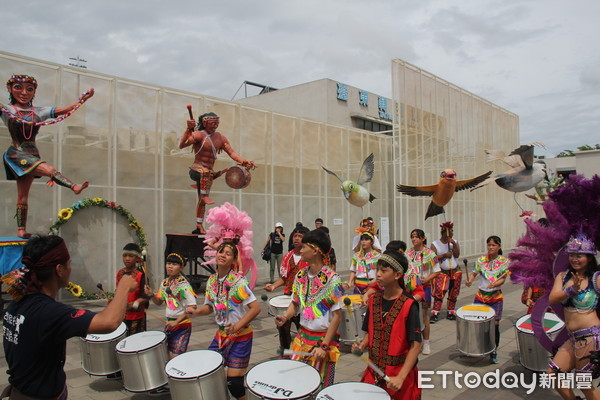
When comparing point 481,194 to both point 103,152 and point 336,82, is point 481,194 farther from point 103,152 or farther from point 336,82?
point 103,152

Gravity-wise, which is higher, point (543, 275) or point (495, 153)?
point (495, 153)

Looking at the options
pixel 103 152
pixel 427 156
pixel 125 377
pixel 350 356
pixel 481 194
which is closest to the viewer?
pixel 125 377

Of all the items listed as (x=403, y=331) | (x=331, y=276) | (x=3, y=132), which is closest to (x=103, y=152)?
(x=3, y=132)

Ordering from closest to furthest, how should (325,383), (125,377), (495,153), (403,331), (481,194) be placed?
(403,331), (325,383), (125,377), (495,153), (481,194)

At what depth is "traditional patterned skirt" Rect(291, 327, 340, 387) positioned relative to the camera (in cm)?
364

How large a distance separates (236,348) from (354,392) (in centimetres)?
138

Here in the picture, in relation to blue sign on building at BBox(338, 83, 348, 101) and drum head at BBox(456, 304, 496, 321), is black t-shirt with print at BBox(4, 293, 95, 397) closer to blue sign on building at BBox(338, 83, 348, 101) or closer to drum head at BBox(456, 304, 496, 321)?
drum head at BBox(456, 304, 496, 321)

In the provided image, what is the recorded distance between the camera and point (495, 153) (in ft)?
25.8

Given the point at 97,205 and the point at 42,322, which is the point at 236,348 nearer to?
the point at 42,322

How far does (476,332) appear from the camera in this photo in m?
5.52

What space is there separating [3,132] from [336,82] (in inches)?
743

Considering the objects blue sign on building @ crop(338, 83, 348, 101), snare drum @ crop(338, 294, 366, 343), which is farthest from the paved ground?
blue sign on building @ crop(338, 83, 348, 101)

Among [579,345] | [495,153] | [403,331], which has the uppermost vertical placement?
[495,153]

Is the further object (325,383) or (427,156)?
(427,156)
